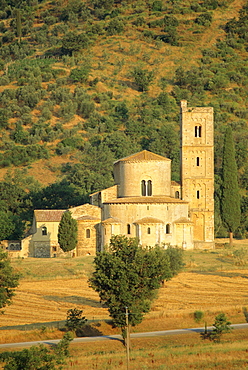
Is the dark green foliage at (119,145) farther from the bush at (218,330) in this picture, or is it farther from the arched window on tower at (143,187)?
the bush at (218,330)

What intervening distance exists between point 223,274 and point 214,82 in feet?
281

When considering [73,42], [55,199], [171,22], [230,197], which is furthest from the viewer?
[171,22]

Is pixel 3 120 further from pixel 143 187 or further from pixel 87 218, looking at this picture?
pixel 143 187

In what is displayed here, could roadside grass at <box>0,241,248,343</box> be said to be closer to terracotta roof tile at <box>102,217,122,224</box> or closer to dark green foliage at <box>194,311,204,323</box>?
dark green foliage at <box>194,311,204,323</box>

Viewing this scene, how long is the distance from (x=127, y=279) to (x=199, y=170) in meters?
33.4

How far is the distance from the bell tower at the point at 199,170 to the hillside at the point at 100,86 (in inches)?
594

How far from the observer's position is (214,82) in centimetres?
13700

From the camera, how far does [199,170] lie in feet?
231

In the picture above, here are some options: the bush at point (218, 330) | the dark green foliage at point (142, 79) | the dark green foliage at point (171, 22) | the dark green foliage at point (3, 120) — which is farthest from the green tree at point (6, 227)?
the dark green foliage at point (171, 22)

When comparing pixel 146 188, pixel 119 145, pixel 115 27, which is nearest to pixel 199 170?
pixel 146 188

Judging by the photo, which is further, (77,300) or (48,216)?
(48,216)

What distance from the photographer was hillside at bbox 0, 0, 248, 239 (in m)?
104

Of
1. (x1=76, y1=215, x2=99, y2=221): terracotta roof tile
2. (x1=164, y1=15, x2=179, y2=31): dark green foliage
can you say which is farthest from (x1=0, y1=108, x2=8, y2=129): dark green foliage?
(x1=76, y1=215, x2=99, y2=221): terracotta roof tile

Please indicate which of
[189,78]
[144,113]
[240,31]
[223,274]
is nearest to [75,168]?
[144,113]
